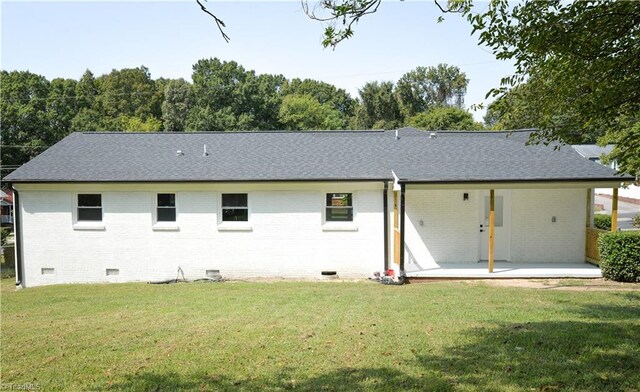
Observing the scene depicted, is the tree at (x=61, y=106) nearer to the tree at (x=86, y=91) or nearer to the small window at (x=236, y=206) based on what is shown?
the tree at (x=86, y=91)

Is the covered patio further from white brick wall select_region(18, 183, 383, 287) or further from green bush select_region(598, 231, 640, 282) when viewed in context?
white brick wall select_region(18, 183, 383, 287)

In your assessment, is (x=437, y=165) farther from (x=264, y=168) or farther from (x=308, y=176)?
(x=264, y=168)

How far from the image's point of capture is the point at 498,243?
16.0 meters

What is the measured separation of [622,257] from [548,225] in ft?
8.72

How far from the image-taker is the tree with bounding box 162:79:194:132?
58000mm

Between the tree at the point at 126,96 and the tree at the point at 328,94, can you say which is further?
the tree at the point at 328,94

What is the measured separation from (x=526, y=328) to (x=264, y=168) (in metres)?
10.6

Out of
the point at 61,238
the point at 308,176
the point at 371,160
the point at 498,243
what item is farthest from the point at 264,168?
the point at 498,243

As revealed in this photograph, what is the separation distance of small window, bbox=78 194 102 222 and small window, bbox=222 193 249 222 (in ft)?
14.2

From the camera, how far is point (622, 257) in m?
13.4

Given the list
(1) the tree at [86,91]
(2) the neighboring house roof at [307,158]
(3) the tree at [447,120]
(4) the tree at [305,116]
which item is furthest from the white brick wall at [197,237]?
(1) the tree at [86,91]

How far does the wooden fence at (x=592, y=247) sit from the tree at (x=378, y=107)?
4499cm

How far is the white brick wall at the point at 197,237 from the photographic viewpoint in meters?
15.7

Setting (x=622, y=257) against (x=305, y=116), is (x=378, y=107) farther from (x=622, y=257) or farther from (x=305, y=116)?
(x=622, y=257)
